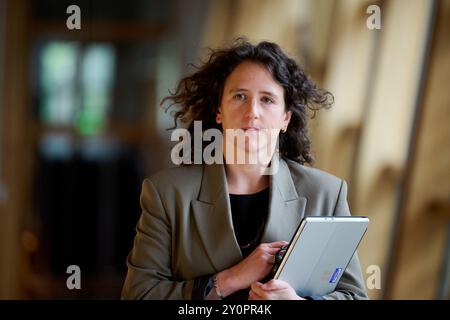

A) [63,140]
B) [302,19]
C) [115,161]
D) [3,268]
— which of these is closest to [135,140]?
[115,161]

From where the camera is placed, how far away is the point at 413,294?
2.69 meters

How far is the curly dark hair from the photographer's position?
52.9 inches

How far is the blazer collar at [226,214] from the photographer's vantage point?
4.34 feet

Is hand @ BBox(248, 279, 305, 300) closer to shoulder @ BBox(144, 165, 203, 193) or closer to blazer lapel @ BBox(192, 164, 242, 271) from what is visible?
blazer lapel @ BBox(192, 164, 242, 271)

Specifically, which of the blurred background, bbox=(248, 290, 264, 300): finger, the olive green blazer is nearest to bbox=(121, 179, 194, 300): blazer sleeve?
the olive green blazer

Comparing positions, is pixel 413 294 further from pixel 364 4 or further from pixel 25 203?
pixel 25 203

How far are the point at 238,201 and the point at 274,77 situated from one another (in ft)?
0.82

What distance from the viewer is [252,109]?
1.30 meters

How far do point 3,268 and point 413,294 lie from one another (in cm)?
446

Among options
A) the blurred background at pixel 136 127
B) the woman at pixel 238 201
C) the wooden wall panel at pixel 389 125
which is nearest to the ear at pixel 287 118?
the woman at pixel 238 201

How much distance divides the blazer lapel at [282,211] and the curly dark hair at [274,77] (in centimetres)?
10

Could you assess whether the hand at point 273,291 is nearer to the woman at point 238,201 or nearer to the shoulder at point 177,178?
the woman at point 238,201

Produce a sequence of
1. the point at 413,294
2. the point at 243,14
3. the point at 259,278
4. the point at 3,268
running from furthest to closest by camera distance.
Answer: the point at 3,268, the point at 243,14, the point at 413,294, the point at 259,278

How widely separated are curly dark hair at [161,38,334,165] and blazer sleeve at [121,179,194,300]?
189 mm
